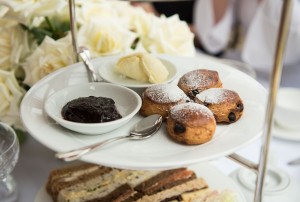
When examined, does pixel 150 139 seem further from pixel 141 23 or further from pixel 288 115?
pixel 288 115

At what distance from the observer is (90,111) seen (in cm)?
49

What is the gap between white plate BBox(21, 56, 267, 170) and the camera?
0.43m

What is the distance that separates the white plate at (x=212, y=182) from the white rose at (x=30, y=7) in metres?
0.31

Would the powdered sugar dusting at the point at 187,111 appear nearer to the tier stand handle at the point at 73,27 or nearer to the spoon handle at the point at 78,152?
the spoon handle at the point at 78,152

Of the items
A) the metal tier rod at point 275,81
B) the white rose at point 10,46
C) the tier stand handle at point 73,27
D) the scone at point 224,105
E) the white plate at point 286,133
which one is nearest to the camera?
the metal tier rod at point 275,81

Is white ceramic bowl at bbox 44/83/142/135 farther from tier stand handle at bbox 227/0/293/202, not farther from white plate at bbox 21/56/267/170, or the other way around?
tier stand handle at bbox 227/0/293/202

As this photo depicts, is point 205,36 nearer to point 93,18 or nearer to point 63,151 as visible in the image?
point 93,18

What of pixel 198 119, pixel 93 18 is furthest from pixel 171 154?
pixel 93 18

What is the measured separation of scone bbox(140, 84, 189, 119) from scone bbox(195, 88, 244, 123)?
3cm

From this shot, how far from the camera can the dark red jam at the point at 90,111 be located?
486mm

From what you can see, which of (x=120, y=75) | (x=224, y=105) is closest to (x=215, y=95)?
(x=224, y=105)

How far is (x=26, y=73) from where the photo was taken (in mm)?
732

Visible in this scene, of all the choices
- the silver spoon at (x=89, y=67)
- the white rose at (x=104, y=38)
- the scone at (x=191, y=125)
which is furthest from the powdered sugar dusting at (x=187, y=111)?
the white rose at (x=104, y=38)

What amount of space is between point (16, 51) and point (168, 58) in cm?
31
